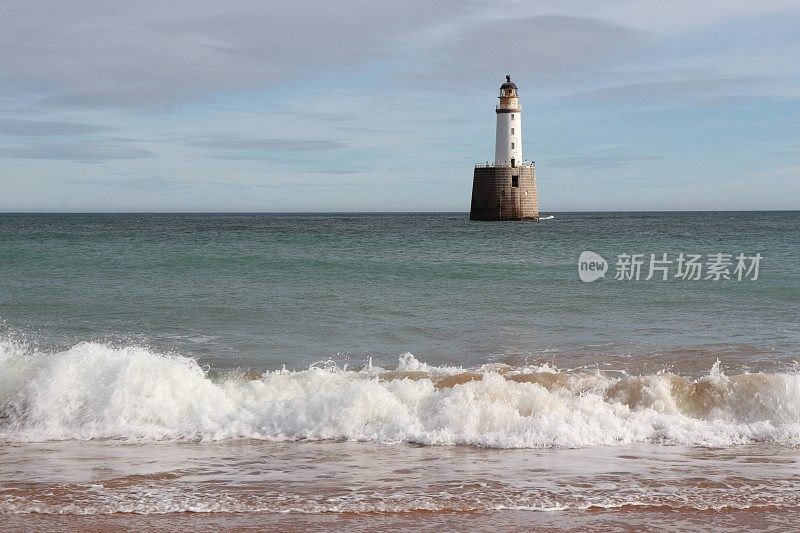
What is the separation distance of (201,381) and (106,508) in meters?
3.48

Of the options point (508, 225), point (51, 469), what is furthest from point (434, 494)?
point (508, 225)

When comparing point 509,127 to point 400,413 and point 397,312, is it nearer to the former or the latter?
point 397,312

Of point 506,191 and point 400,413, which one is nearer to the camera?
point 400,413

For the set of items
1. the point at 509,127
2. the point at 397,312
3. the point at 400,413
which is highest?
the point at 509,127

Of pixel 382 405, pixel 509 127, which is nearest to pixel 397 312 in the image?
pixel 382 405

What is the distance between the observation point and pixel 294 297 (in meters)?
17.8

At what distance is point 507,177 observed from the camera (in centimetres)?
5628

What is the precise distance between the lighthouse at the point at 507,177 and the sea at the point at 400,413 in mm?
38140

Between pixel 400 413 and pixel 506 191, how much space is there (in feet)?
163

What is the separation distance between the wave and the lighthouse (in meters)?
46.2

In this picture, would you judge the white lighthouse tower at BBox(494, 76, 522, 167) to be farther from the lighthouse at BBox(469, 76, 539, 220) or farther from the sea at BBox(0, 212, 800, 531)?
the sea at BBox(0, 212, 800, 531)

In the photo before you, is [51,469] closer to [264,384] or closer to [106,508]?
[106,508]

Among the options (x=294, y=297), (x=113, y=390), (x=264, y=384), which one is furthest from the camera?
(x=294, y=297)

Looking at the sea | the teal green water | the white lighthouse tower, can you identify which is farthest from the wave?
the white lighthouse tower
